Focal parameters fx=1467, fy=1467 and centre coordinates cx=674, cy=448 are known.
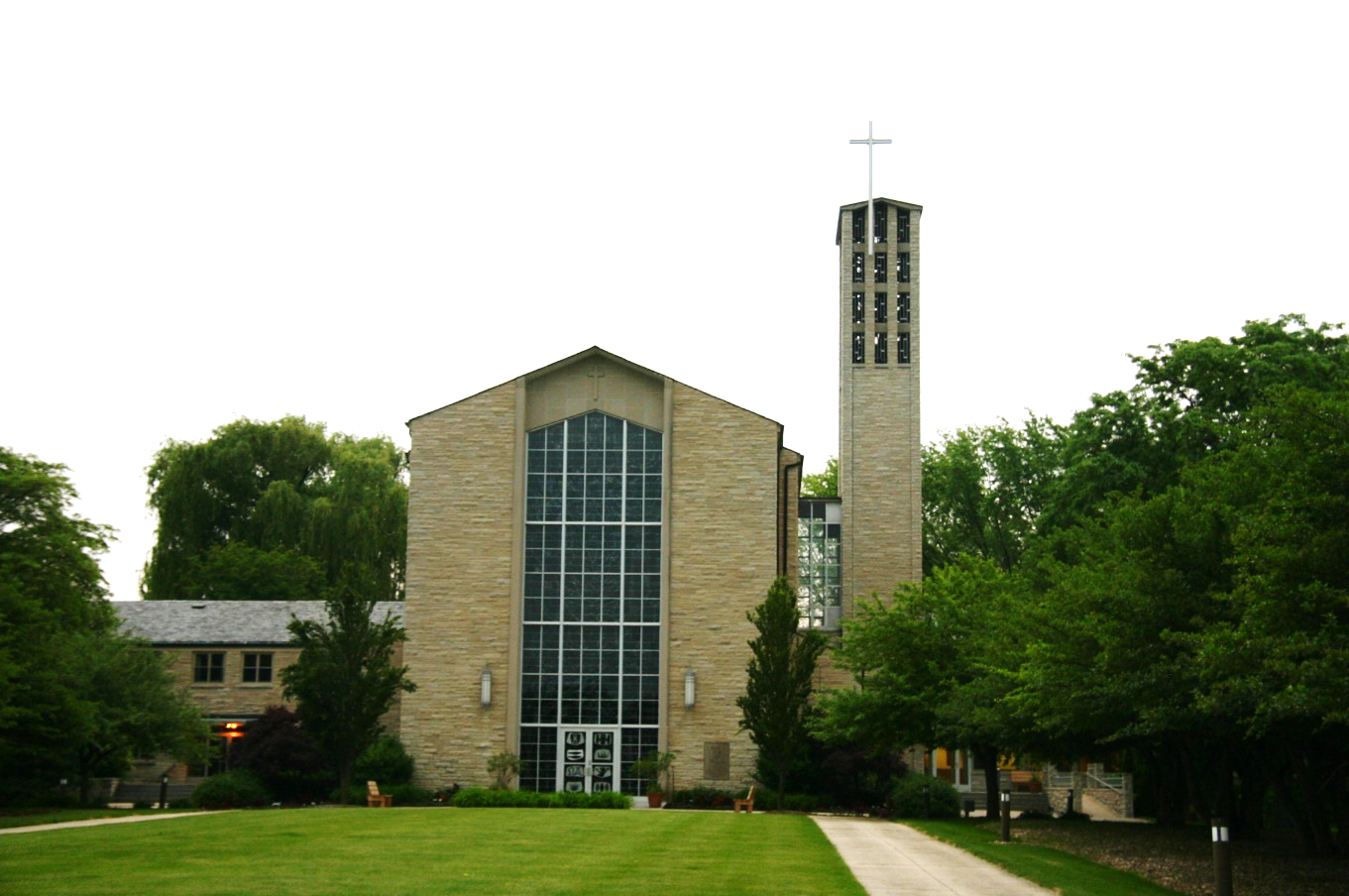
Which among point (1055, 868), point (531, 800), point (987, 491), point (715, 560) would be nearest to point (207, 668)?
point (531, 800)

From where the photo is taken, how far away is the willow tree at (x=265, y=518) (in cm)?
6712

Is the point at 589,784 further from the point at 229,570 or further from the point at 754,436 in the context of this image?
the point at 229,570

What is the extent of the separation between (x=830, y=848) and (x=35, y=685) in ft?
68.0

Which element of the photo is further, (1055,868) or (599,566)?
(599,566)

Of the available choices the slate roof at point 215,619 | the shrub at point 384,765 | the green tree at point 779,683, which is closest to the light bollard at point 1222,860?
the green tree at point 779,683

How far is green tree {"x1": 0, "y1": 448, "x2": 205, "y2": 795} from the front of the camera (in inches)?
1391

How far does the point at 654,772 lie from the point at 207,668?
17.1m

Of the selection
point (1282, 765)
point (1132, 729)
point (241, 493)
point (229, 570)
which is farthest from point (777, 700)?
point (241, 493)

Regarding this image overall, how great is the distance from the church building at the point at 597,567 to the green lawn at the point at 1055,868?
53.5 feet

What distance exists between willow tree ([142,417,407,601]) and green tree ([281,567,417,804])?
26296mm

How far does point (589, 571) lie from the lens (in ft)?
157

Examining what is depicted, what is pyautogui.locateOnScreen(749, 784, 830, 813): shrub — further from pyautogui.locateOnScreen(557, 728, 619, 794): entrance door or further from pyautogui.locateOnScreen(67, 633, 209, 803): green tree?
pyautogui.locateOnScreen(67, 633, 209, 803): green tree

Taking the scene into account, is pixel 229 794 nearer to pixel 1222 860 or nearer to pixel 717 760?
pixel 717 760

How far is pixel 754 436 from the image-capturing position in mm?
48375
